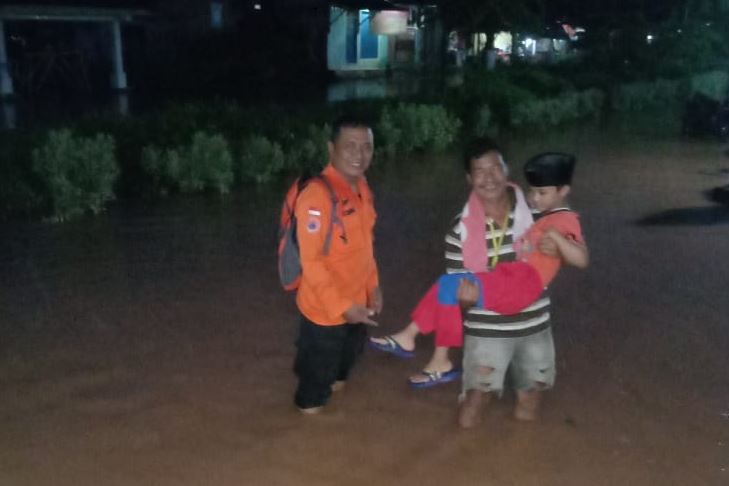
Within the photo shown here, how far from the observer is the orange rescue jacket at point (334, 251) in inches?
133

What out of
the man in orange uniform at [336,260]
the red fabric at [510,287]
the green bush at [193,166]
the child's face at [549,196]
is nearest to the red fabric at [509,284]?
the red fabric at [510,287]

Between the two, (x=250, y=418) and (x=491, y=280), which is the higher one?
(x=491, y=280)

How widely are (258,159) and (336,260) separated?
672 centimetres

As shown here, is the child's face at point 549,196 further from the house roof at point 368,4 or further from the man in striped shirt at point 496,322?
the house roof at point 368,4

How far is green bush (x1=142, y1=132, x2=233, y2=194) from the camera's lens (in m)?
9.27

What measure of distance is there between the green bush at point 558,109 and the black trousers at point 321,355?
13021 mm

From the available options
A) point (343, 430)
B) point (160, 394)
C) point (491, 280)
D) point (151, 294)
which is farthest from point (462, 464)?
point (151, 294)

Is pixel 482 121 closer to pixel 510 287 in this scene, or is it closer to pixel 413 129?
pixel 413 129

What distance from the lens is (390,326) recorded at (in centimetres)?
544

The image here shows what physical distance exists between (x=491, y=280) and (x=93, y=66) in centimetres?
2107

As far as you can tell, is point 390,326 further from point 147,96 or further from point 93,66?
point 93,66

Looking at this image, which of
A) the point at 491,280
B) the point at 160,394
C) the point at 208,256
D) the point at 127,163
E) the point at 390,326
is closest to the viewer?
the point at 491,280

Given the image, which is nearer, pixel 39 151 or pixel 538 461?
pixel 538 461

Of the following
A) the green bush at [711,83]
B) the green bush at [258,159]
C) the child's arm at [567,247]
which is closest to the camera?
the child's arm at [567,247]
